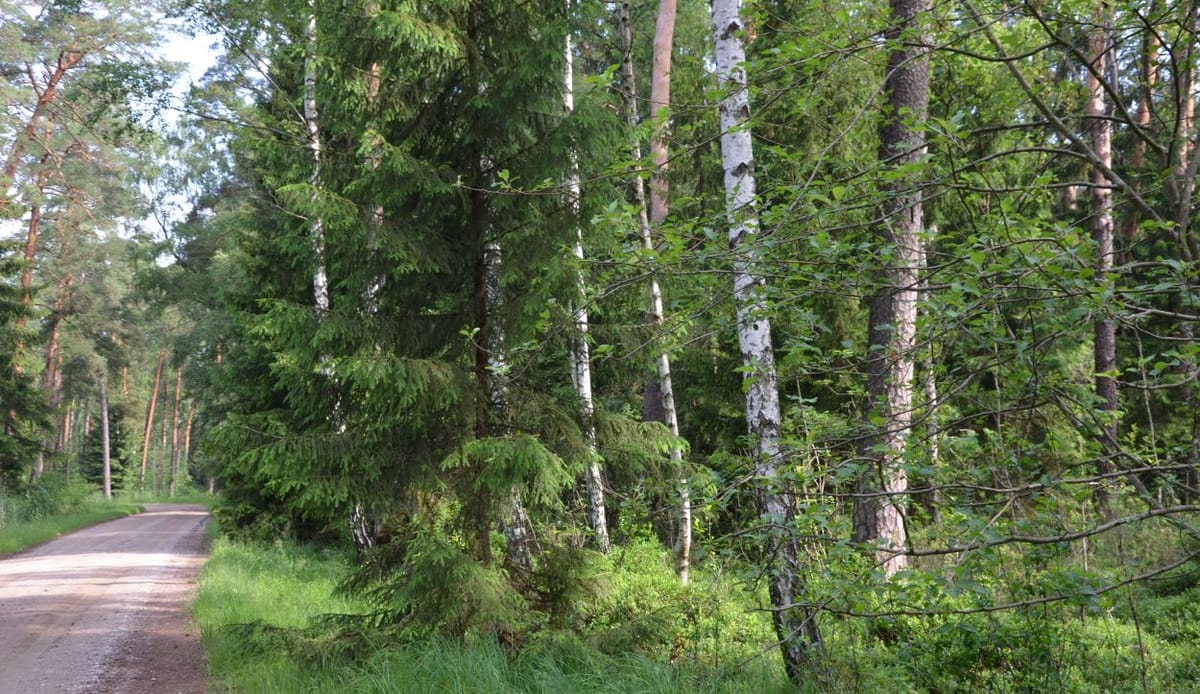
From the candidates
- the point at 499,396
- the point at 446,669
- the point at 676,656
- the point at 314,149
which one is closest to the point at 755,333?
the point at 499,396

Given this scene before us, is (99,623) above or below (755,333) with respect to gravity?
below

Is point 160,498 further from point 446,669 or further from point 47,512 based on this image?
point 446,669

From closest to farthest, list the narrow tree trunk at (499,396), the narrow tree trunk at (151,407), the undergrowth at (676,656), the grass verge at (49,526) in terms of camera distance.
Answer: the undergrowth at (676,656) → the narrow tree trunk at (499,396) → the grass verge at (49,526) → the narrow tree trunk at (151,407)

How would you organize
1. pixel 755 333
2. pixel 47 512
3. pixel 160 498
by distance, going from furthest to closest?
pixel 160 498 < pixel 47 512 < pixel 755 333

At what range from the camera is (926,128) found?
3.10 m

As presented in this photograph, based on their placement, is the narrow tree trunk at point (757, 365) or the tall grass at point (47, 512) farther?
the tall grass at point (47, 512)

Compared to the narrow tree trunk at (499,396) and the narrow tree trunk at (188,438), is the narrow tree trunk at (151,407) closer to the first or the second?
the narrow tree trunk at (188,438)

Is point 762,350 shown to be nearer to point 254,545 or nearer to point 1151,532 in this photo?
point 1151,532

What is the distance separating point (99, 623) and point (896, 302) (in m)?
9.50

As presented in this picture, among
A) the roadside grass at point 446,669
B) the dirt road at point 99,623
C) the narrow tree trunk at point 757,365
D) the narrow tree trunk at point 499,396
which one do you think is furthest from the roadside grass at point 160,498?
the narrow tree trunk at point 757,365

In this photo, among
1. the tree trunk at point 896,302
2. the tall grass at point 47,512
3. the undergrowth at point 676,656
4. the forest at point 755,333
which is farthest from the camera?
the tall grass at point 47,512

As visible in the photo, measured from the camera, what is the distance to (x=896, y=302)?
6.48 metres

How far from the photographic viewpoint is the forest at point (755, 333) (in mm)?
3131

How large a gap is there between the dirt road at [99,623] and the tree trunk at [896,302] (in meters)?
5.88
